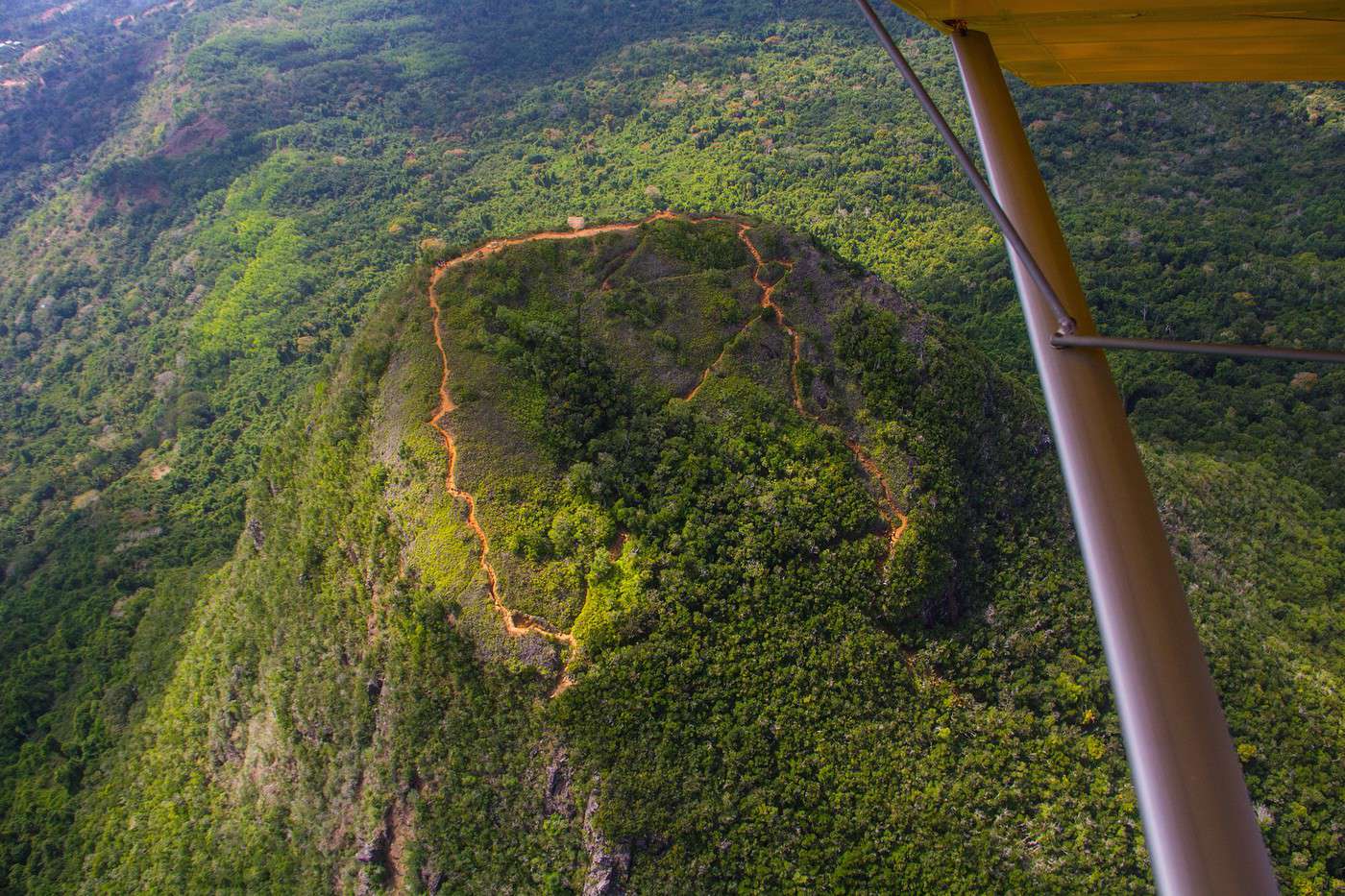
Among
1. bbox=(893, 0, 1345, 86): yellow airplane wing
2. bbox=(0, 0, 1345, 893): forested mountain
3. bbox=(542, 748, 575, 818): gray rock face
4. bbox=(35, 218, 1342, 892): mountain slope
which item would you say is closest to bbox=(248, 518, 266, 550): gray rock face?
bbox=(0, 0, 1345, 893): forested mountain

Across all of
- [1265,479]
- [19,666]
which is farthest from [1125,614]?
[19,666]

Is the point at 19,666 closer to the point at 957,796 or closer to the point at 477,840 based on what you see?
the point at 477,840

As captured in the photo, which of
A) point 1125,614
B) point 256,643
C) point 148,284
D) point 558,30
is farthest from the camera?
point 558,30

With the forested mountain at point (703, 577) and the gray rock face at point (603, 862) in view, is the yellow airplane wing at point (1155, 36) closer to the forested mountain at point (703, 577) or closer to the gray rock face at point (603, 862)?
the forested mountain at point (703, 577)

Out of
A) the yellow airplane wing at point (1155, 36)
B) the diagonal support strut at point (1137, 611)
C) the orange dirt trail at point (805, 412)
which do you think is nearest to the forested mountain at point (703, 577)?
the orange dirt trail at point (805, 412)

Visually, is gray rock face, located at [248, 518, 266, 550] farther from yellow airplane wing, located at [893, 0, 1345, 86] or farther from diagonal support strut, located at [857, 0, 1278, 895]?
diagonal support strut, located at [857, 0, 1278, 895]
